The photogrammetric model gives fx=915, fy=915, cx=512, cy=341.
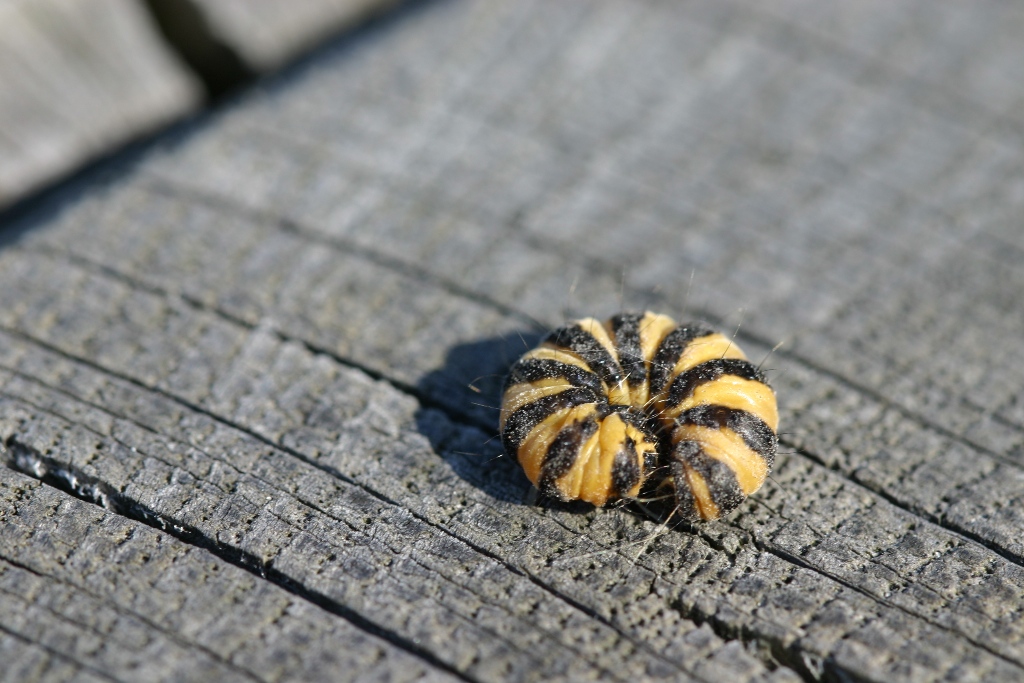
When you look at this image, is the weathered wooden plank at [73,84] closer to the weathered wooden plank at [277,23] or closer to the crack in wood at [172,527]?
the weathered wooden plank at [277,23]

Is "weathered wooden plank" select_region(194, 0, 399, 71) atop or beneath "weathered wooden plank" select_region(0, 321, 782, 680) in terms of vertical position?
atop

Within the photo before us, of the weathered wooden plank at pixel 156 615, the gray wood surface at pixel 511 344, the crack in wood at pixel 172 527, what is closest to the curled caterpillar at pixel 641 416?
the gray wood surface at pixel 511 344

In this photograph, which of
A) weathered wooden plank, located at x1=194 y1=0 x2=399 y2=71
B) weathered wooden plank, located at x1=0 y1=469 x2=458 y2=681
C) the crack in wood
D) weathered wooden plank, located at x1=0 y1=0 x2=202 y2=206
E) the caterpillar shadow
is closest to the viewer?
weathered wooden plank, located at x1=0 y1=469 x2=458 y2=681

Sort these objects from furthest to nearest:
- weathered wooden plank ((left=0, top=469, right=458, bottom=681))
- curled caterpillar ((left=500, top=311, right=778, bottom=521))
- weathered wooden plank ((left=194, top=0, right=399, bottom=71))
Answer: weathered wooden plank ((left=194, top=0, right=399, bottom=71)) → curled caterpillar ((left=500, top=311, right=778, bottom=521)) → weathered wooden plank ((left=0, top=469, right=458, bottom=681))

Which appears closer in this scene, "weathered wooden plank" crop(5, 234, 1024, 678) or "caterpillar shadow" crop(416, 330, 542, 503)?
"weathered wooden plank" crop(5, 234, 1024, 678)

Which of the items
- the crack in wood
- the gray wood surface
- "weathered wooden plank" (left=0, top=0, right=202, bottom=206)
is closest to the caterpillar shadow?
the gray wood surface

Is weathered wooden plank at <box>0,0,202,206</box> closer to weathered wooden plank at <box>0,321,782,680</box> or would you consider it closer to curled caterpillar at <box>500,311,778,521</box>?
weathered wooden plank at <box>0,321,782,680</box>

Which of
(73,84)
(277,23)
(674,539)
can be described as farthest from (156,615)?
(277,23)

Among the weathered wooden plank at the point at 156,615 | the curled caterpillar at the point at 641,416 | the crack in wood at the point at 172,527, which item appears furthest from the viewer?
the curled caterpillar at the point at 641,416
